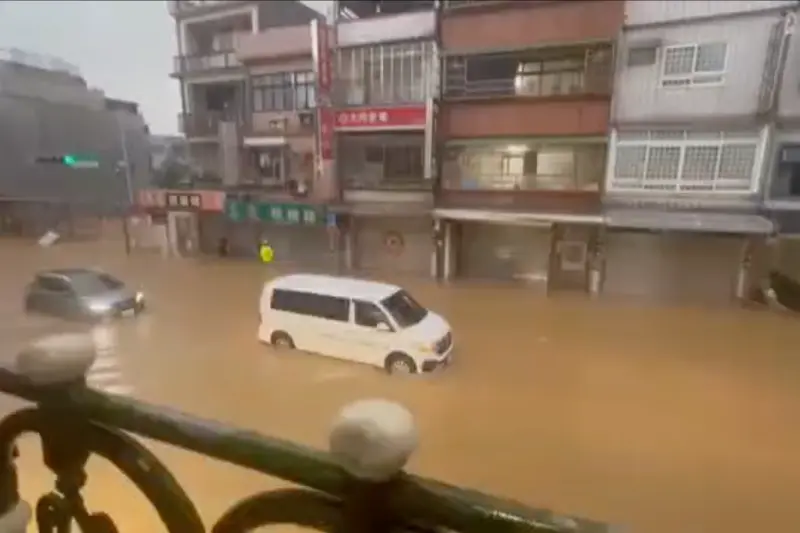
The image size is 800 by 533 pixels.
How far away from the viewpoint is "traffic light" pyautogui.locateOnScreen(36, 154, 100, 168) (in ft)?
2.92

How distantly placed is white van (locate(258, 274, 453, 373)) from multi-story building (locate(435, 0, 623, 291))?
49cm

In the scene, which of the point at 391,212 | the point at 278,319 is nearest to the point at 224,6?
the point at 391,212

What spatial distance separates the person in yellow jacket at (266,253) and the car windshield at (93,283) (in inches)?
14.9

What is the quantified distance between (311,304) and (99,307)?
23.8 inches

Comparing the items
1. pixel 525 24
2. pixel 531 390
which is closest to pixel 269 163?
pixel 531 390

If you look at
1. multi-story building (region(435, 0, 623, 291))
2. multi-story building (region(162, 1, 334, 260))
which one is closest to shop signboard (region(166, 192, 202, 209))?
multi-story building (region(162, 1, 334, 260))

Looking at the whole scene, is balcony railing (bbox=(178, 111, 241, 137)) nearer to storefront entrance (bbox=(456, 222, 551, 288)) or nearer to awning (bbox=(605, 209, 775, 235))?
storefront entrance (bbox=(456, 222, 551, 288))

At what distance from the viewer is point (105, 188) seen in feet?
3.25

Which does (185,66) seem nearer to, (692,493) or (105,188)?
(105,188)

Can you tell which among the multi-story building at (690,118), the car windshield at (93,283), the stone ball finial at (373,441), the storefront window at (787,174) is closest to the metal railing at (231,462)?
the stone ball finial at (373,441)

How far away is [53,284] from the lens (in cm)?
99

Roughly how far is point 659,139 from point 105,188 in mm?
2595

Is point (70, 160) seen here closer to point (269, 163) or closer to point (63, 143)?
point (63, 143)

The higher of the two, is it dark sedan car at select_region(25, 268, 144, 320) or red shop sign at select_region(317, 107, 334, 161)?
red shop sign at select_region(317, 107, 334, 161)
